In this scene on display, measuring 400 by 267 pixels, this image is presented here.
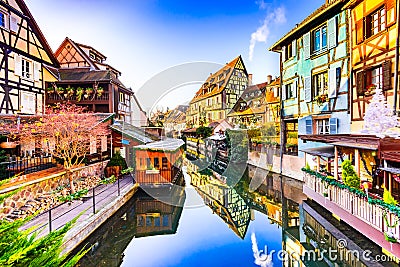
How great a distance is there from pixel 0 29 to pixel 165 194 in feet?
36.9

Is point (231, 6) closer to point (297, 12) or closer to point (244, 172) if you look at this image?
point (297, 12)

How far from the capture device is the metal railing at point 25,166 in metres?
8.25

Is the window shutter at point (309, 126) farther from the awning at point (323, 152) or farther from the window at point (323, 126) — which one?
the awning at point (323, 152)

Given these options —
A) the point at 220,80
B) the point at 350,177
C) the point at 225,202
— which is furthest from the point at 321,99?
the point at 220,80

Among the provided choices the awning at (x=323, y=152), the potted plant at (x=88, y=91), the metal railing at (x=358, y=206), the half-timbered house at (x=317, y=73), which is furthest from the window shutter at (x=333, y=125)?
the potted plant at (x=88, y=91)

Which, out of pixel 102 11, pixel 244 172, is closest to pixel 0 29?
pixel 102 11

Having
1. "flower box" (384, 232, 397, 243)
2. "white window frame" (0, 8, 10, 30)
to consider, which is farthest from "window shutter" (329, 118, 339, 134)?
"white window frame" (0, 8, 10, 30)

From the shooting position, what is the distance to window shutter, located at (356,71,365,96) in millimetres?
10594

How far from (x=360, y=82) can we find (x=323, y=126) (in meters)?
3.20

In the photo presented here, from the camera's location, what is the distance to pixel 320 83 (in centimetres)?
1345

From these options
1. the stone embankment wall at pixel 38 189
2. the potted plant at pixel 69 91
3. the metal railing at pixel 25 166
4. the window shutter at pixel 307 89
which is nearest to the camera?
the stone embankment wall at pixel 38 189

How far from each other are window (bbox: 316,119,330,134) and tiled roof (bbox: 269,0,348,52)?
203 inches

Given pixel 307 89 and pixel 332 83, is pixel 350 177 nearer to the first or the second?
pixel 332 83

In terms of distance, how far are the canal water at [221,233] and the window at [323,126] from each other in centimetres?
348
